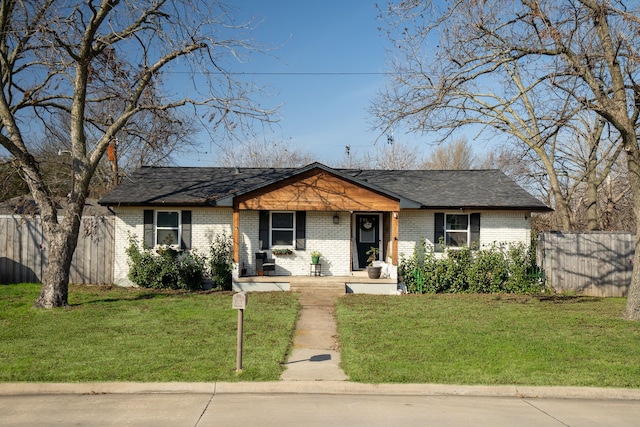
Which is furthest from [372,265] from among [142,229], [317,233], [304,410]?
[304,410]

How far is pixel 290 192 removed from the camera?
56.5 feet

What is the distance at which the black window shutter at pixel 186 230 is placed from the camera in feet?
59.2

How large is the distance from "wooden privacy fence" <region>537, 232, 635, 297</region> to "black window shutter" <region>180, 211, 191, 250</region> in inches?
488

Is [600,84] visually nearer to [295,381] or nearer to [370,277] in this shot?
[370,277]

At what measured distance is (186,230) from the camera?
59.3 feet

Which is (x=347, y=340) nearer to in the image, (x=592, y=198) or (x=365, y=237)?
(x=365, y=237)

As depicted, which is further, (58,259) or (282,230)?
(282,230)

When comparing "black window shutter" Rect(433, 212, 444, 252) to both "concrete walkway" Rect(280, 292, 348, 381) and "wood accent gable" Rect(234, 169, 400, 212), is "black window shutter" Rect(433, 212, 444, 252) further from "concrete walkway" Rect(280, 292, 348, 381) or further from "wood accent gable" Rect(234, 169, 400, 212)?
"concrete walkway" Rect(280, 292, 348, 381)

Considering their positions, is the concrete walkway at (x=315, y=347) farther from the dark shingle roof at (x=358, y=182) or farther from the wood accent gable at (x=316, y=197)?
the dark shingle roof at (x=358, y=182)

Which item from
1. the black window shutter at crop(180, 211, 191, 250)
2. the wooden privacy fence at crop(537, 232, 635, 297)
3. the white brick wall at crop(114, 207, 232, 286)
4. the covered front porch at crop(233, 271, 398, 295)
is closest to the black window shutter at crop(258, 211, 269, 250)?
the white brick wall at crop(114, 207, 232, 286)

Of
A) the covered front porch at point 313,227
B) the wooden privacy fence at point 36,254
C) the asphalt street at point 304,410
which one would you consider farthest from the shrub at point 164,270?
the asphalt street at point 304,410

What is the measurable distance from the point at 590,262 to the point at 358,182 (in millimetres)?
8342

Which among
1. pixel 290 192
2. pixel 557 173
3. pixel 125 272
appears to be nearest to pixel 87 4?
pixel 290 192

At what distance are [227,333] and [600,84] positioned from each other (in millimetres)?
10728
